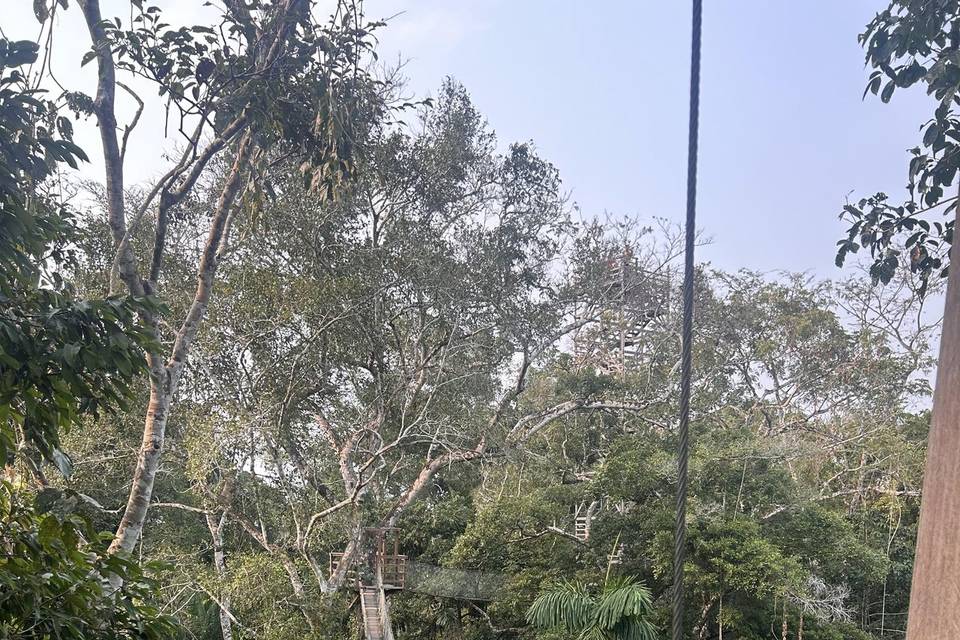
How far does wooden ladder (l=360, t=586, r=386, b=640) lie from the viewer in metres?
6.00

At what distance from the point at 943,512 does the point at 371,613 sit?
596cm

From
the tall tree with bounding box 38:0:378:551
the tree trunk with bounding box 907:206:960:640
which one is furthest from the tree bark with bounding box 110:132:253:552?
the tree trunk with bounding box 907:206:960:640

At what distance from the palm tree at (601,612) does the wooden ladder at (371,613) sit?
117 centimetres

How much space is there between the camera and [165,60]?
9.54ft

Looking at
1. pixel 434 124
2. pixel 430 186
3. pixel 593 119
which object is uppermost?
pixel 593 119

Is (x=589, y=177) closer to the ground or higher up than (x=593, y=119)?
closer to the ground

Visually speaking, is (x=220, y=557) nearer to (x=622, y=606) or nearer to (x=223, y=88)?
(x=622, y=606)

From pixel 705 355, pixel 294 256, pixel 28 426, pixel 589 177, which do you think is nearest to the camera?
pixel 28 426

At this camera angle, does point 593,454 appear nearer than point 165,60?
No

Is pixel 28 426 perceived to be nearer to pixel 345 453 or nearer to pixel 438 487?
pixel 345 453

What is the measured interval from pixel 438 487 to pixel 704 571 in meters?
2.52

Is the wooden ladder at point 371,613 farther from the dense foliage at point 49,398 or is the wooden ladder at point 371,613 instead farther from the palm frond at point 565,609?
the dense foliage at point 49,398

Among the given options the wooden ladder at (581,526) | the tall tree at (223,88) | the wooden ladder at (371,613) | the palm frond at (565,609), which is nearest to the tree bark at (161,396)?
the tall tree at (223,88)

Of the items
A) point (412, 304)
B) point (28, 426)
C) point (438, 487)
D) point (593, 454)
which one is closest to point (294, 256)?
point (412, 304)
